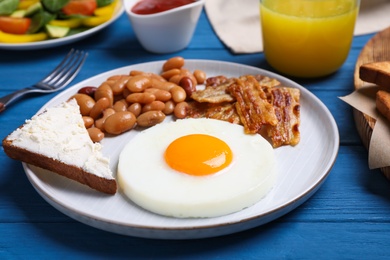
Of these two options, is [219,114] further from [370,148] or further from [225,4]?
[225,4]

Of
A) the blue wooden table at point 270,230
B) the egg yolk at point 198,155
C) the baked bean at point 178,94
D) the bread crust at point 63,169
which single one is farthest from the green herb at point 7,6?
the egg yolk at point 198,155

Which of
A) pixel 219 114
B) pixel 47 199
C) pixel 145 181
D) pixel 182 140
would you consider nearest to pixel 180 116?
pixel 219 114

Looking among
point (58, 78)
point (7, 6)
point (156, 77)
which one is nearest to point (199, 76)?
point (156, 77)

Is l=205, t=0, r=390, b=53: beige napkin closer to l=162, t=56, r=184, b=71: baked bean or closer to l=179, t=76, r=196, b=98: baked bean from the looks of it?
l=162, t=56, r=184, b=71: baked bean

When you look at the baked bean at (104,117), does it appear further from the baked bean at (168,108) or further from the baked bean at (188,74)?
the baked bean at (188,74)

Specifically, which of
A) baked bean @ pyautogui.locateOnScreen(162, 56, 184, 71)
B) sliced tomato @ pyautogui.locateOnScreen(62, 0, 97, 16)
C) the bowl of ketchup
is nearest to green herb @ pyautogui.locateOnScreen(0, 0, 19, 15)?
sliced tomato @ pyautogui.locateOnScreen(62, 0, 97, 16)
